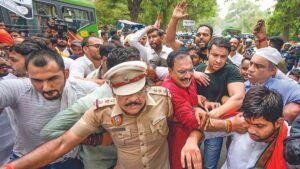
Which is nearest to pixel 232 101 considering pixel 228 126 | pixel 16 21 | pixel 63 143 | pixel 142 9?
pixel 228 126

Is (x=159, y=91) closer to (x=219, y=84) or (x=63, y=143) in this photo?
(x=63, y=143)

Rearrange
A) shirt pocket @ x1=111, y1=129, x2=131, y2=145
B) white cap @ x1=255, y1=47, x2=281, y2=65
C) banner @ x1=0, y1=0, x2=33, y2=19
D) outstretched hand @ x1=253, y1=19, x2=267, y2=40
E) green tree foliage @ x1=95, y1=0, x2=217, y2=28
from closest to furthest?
shirt pocket @ x1=111, y1=129, x2=131, y2=145 → white cap @ x1=255, y1=47, x2=281, y2=65 → outstretched hand @ x1=253, y1=19, x2=267, y2=40 → banner @ x1=0, y1=0, x2=33, y2=19 → green tree foliage @ x1=95, y1=0, x2=217, y2=28

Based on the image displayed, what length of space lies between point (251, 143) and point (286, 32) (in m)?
17.7

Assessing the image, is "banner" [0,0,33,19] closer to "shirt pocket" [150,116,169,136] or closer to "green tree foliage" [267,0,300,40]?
"shirt pocket" [150,116,169,136]

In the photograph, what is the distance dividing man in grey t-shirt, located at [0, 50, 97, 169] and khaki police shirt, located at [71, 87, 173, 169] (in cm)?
35

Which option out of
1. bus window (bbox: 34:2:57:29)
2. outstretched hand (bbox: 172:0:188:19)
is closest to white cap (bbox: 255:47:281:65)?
outstretched hand (bbox: 172:0:188:19)

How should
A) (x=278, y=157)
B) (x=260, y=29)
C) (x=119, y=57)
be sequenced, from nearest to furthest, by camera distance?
(x=278, y=157) < (x=119, y=57) < (x=260, y=29)

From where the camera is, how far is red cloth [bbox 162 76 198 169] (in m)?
1.83

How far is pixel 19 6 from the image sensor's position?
645 cm

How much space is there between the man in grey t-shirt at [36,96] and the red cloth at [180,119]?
0.78 metres

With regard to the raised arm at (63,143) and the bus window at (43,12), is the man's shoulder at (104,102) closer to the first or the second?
the raised arm at (63,143)

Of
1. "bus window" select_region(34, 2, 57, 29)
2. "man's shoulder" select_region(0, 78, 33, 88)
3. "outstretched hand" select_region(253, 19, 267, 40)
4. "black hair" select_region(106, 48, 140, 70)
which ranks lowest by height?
"man's shoulder" select_region(0, 78, 33, 88)

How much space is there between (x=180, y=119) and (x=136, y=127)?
317mm

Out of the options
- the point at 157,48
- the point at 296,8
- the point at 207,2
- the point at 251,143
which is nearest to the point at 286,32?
the point at 296,8
